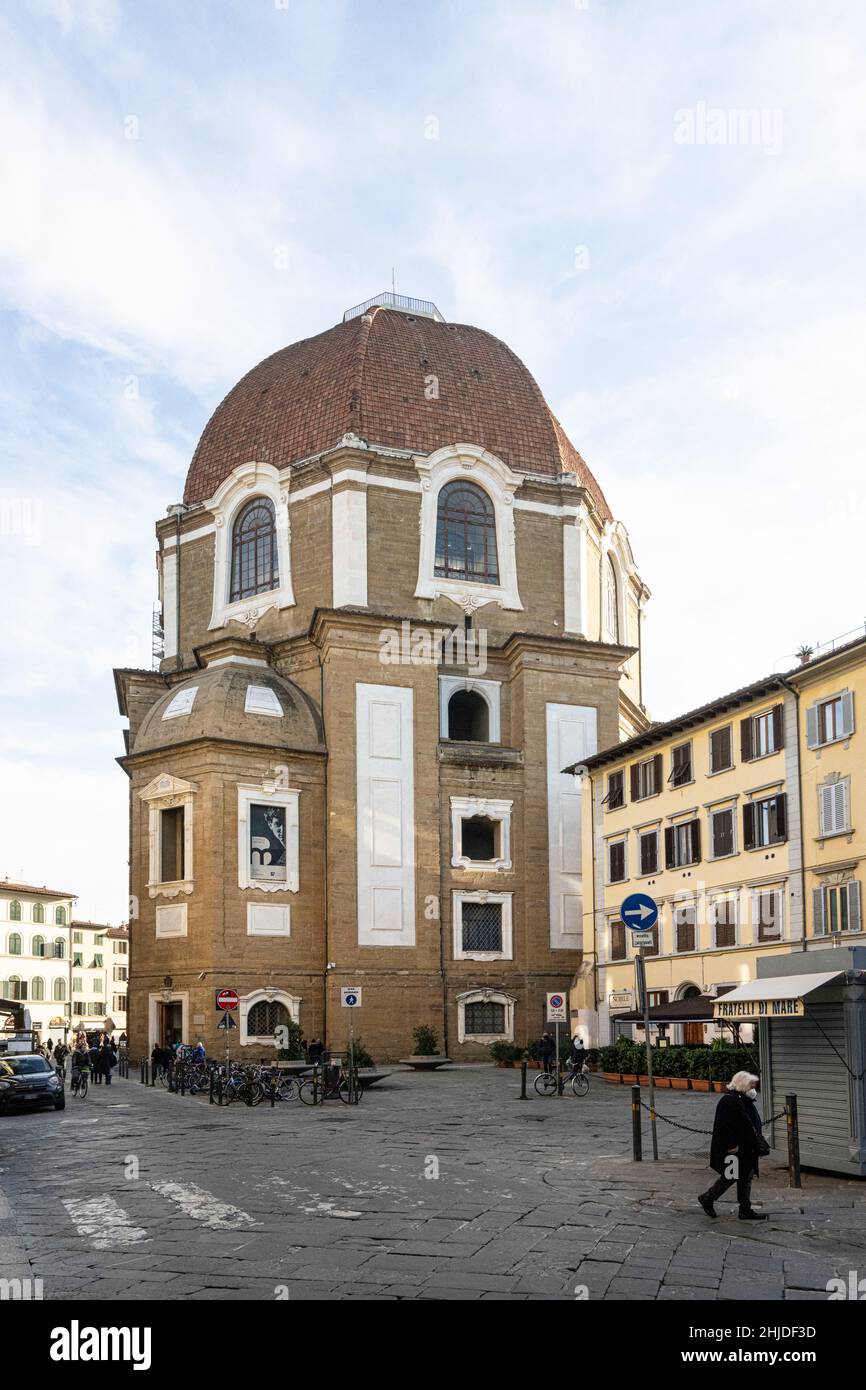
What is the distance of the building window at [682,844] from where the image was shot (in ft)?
121

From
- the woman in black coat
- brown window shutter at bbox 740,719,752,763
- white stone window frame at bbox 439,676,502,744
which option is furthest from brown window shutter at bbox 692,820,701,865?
the woman in black coat

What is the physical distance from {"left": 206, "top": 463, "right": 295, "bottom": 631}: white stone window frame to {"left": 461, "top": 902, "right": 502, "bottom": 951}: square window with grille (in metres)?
11.8

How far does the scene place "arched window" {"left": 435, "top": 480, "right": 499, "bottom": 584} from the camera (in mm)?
48375

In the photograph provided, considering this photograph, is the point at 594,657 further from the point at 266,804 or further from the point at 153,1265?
the point at 153,1265

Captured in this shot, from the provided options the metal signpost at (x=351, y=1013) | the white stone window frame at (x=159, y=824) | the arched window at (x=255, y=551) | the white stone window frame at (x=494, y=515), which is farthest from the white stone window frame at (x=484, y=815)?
the arched window at (x=255, y=551)

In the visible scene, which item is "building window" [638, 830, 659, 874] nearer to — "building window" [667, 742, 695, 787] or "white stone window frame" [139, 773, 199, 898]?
"building window" [667, 742, 695, 787]

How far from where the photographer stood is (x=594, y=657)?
48406 mm

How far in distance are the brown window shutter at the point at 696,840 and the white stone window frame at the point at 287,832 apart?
12.6 metres

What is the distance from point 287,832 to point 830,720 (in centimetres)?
1807

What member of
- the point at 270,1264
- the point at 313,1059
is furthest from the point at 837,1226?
the point at 313,1059

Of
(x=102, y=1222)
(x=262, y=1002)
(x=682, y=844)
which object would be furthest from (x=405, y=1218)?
(x=262, y=1002)

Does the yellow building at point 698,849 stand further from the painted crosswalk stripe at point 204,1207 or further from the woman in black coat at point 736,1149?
the painted crosswalk stripe at point 204,1207

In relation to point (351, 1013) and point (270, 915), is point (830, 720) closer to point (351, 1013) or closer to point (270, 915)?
point (351, 1013)
